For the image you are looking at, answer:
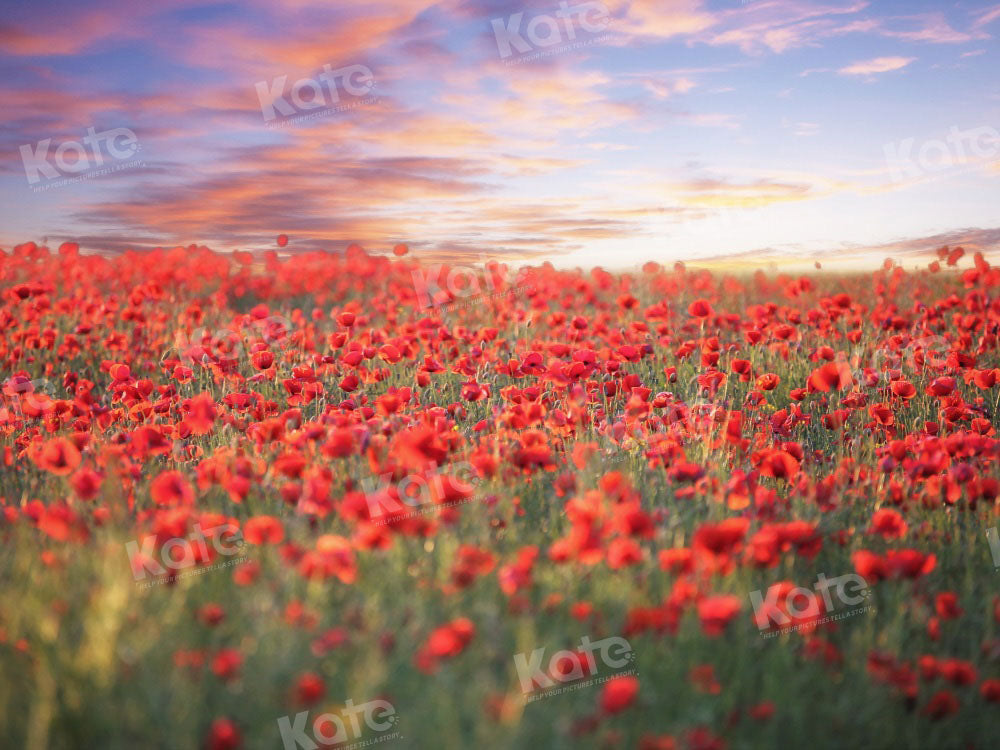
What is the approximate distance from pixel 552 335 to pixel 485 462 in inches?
189

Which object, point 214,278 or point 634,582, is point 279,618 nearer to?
point 634,582

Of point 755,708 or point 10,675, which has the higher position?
point 10,675

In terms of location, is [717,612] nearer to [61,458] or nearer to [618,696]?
[618,696]

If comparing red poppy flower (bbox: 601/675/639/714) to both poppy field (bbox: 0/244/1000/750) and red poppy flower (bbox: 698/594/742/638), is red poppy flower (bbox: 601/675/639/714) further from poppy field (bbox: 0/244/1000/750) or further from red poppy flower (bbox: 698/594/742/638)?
red poppy flower (bbox: 698/594/742/638)

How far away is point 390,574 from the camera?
2.33 m

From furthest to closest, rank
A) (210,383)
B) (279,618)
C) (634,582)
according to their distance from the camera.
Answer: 1. (210,383)
2. (634,582)
3. (279,618)

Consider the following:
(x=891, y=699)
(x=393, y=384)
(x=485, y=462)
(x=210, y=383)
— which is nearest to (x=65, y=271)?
(x=210, y=383)

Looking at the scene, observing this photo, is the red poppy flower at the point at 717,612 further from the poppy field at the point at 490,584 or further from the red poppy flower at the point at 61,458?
the red poppy flower at the point at 61,458

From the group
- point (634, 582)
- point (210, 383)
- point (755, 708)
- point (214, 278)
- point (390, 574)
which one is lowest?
point (755, 708)

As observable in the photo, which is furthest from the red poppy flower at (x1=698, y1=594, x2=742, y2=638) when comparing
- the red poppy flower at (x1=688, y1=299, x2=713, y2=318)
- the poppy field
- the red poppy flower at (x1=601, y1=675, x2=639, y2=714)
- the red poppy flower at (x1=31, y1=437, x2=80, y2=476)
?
the red poppy flower at (x1=688, y1=299, x2=713, y2=318)

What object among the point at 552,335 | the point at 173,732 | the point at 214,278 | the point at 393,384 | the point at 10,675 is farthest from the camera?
the point at 214,278

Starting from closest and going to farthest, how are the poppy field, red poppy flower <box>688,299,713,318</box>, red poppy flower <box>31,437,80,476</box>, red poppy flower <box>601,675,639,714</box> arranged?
1. red poppy flower <box>601,675,639,714</box>
2. the poppy field
3. red poppy flower <box>31,437,80,476</box>
4. red poppy flower <box>688,299,713,318</box>

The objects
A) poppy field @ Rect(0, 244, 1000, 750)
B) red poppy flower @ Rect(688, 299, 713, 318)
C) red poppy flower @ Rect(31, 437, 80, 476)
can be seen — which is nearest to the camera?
poppy field @ Rect(0, 244, 1000, 750)

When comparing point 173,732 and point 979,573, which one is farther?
point 979,573
